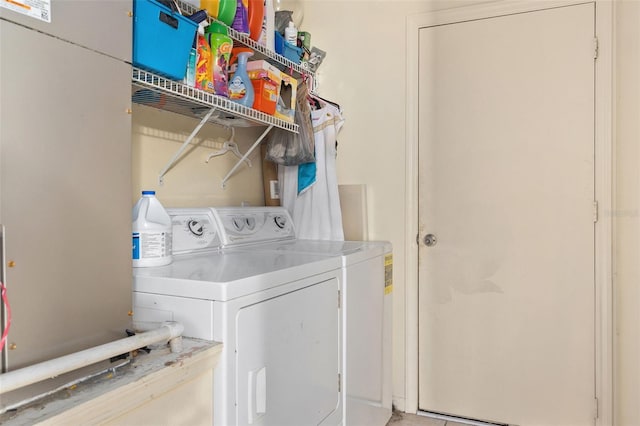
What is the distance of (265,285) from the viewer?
4.21ft

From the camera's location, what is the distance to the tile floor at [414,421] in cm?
244

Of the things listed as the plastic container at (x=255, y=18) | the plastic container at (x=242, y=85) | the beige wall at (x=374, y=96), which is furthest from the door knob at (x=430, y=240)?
the plastic container at (x=255, y=18)

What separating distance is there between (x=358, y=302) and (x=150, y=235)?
96 centimetres

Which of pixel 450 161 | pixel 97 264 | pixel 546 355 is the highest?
pixel 450 161

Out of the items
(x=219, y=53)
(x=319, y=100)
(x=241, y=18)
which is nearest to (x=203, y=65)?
(x=219, y=53)

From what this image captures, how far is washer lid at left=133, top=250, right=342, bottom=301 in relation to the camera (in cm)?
116

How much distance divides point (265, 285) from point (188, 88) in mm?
740

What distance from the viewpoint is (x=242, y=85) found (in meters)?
1.82

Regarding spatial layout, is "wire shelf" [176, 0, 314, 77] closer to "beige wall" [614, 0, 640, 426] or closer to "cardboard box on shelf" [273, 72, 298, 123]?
"cardboard box on shelf" [273, 72, 298, 123]

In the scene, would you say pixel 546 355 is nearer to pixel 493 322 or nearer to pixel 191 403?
pixel 493 322

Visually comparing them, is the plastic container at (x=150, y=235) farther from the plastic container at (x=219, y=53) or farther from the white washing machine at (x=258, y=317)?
the plastic container at (x=219, y=53)

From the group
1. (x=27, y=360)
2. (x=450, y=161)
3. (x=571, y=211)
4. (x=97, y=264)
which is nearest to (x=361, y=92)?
(x=450, y=161)

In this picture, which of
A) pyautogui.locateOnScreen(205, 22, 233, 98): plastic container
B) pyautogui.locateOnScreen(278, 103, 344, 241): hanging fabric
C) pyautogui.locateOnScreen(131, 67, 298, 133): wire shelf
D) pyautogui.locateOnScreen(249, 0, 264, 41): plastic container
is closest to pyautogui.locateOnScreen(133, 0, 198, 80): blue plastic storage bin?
pyautogui.locateOnScreen(131, 67, 298, 133): wire shelf

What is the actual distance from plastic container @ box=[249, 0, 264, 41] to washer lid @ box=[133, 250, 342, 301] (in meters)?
0.96
